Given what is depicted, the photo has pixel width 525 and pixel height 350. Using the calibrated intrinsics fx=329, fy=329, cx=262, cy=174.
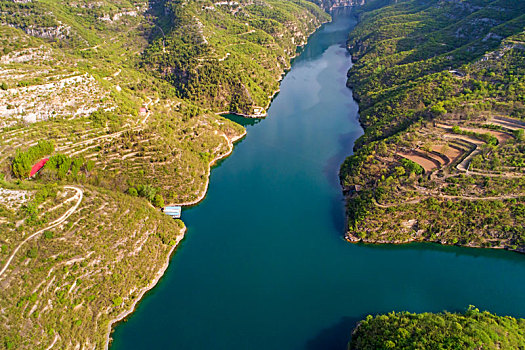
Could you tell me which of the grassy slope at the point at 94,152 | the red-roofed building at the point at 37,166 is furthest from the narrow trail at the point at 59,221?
the red-roofed building at the point at 37,166

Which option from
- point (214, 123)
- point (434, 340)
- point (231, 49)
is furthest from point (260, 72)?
point (434, 340)

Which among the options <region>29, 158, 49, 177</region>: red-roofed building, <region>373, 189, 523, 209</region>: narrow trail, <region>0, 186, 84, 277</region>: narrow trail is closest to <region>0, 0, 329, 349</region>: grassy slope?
<region>0, 186, 84, 277</region>: narrow trail

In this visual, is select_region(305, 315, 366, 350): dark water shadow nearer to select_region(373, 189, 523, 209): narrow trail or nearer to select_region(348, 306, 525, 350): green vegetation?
select_region(348, 306, 525, 350): green vegetation

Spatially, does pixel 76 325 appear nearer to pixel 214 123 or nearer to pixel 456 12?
pixel 214 123

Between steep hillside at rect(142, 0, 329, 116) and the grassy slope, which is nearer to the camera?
the grassy slope

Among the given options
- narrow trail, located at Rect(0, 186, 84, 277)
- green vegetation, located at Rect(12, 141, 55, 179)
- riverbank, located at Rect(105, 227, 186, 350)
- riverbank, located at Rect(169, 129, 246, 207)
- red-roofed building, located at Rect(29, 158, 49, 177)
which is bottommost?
riverbank, located at Rect(105, 227, 186, 350)

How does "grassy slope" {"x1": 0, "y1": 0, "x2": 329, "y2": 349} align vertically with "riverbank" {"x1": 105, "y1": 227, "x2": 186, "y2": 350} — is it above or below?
above
